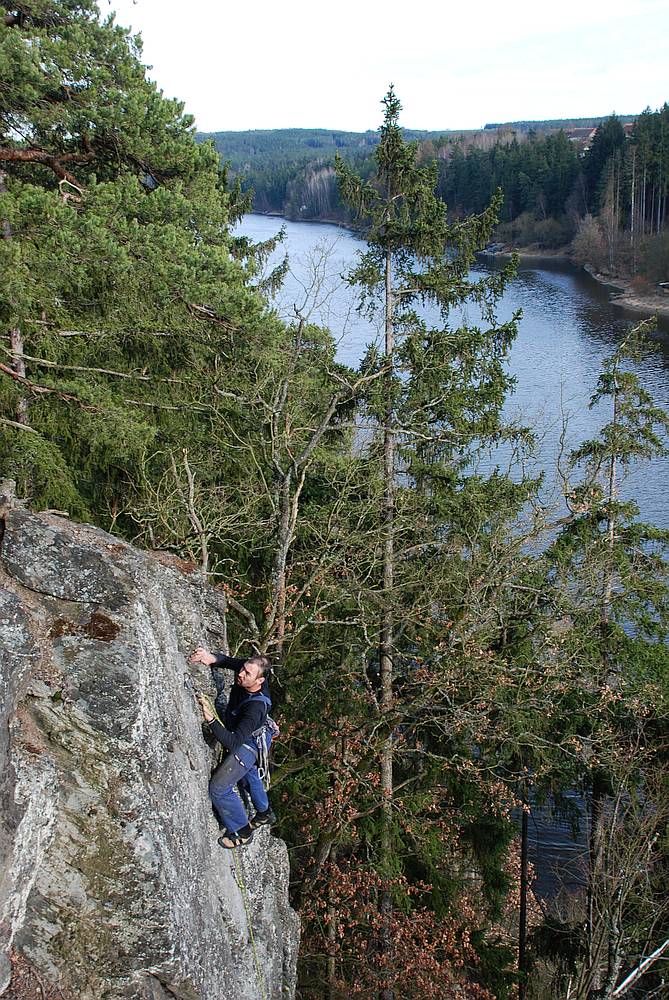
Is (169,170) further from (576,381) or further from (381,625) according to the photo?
(576,381)

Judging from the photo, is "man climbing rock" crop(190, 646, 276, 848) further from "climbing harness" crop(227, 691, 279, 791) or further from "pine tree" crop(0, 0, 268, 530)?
"pine tree" crop(0, 0, 268, 530)

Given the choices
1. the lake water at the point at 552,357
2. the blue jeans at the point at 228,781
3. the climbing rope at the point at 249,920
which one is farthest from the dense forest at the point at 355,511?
the blue jeans at the point at 228,781

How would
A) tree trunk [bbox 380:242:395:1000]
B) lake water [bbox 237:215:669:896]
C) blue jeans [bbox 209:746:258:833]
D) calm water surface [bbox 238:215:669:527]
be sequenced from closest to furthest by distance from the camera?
1. blue jeans [bbox 209:746:258:833]
2. tree trunk [bbox 380:242:395:1000]
3. lake water [bbox 237:215:669:896]
4. calm water surface [bbox 238:215:669:527]

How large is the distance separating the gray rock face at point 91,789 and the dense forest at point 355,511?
3.69 meters

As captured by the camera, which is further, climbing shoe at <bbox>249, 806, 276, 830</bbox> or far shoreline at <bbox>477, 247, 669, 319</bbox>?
far shoreline at <bbox>477, 247, 669, 319</bbox>

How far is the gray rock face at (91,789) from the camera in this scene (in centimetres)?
466

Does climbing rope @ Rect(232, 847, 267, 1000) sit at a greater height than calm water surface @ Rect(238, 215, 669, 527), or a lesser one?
lesser

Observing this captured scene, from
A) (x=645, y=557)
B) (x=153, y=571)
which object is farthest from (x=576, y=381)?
(x=153, y=571)

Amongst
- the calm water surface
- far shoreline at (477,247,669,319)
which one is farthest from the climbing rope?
far shoreline at (477,247,669,319)

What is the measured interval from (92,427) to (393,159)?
6062mm

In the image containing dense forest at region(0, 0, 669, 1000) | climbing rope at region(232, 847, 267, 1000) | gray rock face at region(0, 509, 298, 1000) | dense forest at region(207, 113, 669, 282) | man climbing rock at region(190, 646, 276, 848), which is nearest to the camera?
gray rock face at region(0, 509, 298, 1000)

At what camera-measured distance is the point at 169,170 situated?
9781 mm

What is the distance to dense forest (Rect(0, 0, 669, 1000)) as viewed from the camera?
9219mm

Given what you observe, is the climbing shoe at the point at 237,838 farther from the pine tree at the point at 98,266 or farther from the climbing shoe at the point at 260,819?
the pine tree at the point at 98,266
